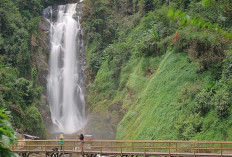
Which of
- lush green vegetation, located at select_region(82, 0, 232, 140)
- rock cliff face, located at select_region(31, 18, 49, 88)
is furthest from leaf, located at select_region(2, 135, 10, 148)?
rock cliff face, located at select_region(31, 18, 49, 88)

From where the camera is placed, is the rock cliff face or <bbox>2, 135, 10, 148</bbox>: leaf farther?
the rock cliff face

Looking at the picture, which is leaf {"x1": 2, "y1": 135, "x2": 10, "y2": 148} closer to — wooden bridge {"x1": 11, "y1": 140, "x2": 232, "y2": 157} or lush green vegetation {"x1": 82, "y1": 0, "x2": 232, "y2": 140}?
wooden bridge {"x1": 11, "y1": 140, "x2": 232, "y2": 157}

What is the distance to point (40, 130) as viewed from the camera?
28719mm

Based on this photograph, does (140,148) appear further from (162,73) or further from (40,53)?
(40,53)

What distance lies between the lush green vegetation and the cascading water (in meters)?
1.72

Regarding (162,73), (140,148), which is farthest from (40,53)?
(140,148)

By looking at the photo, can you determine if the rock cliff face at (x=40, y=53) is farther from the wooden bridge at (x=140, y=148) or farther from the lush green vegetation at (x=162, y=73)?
the wooden bridge at (x=140, y=148)

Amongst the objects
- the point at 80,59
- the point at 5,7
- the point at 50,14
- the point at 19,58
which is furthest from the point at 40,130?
the point at 50,14

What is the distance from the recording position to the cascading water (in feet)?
120

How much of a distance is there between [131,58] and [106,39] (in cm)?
832

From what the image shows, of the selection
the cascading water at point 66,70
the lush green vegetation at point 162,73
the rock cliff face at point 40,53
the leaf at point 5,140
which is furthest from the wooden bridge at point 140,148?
the rock cliff face at point 40,53

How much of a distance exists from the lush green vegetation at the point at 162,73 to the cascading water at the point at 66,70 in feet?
5.65

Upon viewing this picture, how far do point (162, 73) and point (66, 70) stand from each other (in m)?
17.3

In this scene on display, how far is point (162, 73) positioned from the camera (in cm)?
2627
